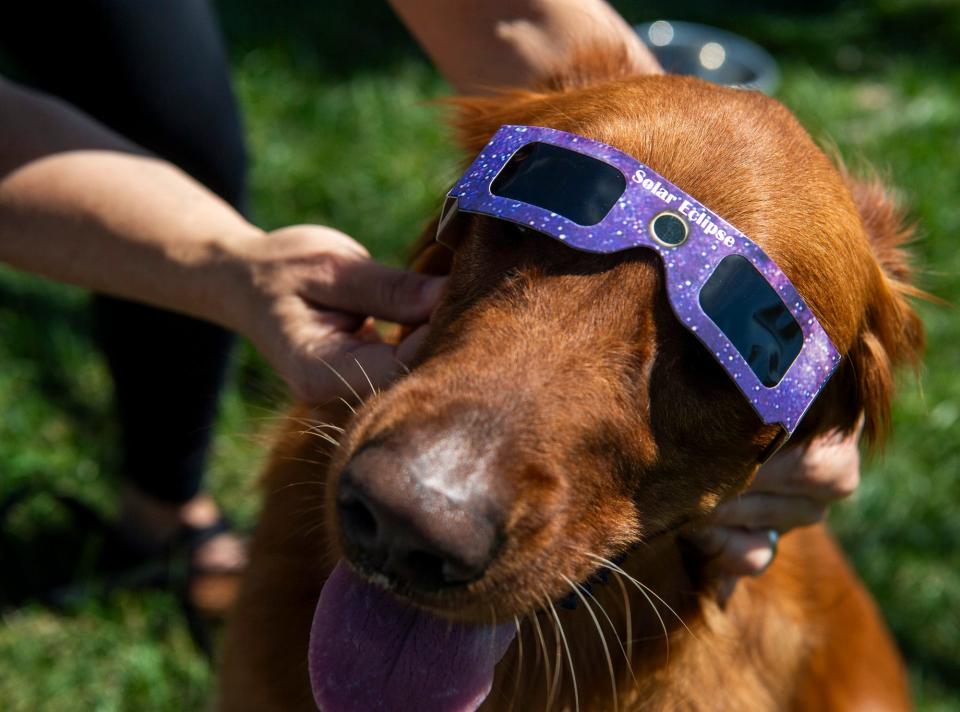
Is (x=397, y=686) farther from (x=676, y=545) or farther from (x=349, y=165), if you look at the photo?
(x=349, y=165)

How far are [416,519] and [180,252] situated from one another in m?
1.14

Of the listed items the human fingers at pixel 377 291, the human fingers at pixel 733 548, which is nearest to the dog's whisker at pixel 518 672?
the human fingers at pixel 733 548

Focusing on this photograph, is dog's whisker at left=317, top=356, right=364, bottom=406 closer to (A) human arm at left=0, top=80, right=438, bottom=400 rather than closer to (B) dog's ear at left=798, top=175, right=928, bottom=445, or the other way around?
(A) human arm at left=0, top=80, right=438, bottom=400

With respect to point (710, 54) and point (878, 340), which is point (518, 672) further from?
point (710, 54)

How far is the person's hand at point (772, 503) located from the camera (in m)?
2.43

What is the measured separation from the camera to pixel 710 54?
20.0 feet

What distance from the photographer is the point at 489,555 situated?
183 cm

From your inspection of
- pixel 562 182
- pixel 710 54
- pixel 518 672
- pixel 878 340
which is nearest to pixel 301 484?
pixel 518 672

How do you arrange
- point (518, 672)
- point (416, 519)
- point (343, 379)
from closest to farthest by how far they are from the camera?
1. point (416, 519)
2. point (343, 379)
3. point (518, 672)

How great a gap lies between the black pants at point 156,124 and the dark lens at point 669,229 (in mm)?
1658

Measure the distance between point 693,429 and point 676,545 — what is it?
1.52ft

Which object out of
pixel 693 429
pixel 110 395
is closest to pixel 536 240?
pixel 693 429

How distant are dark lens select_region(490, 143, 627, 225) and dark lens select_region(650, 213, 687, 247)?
91 mm

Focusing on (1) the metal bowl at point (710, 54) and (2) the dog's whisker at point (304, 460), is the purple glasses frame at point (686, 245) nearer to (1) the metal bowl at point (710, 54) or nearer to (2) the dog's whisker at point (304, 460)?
(2) the dog's whisker at point (304, 460)
